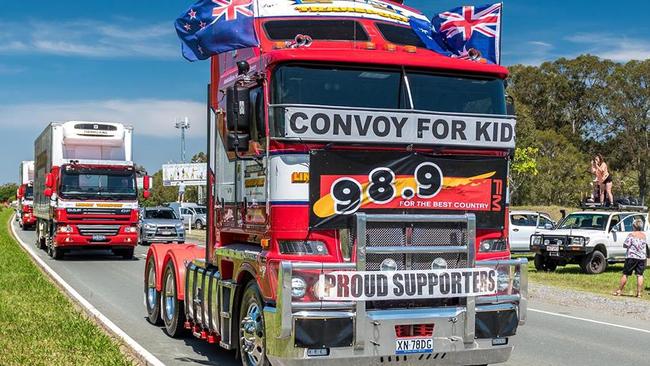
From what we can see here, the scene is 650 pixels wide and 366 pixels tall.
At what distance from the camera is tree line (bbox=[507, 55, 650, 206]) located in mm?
59438

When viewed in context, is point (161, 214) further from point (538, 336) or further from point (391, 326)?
point (391, 326)

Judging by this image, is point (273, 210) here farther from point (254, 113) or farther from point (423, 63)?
point (423, 63)

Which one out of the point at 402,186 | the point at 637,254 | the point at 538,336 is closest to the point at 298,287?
the point at 402,186

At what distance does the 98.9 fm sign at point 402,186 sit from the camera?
23.5 feet

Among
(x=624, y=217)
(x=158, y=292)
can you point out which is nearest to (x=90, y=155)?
(x=158, y=292)

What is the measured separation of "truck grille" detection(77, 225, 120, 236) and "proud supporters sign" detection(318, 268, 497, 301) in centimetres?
1861

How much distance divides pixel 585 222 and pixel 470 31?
1675 centimetres

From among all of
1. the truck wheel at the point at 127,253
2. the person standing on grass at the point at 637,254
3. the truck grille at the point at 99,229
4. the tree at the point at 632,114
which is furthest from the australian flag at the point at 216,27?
the tree at the point at 632,114

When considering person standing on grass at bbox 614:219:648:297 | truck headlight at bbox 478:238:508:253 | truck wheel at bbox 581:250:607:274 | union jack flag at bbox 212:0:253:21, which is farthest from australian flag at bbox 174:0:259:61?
truck wheel at bbox 581:250:607:274

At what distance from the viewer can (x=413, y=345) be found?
7.11 m

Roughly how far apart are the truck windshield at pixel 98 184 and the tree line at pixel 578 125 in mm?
36197

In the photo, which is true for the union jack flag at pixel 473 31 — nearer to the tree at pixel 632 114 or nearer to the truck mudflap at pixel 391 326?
the truck mudflap at pixel 391 326

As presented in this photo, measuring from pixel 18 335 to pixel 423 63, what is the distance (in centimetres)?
589

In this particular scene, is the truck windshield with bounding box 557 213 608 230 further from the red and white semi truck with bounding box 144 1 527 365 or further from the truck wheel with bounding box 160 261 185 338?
the red and white semi truck with bounding box 144 1 527 365
